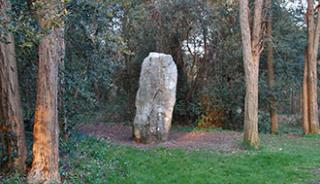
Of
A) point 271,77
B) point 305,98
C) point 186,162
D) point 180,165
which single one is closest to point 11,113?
point 180,165

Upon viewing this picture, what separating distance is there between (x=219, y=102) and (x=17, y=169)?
10789 mm

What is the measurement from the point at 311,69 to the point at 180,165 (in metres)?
8.07

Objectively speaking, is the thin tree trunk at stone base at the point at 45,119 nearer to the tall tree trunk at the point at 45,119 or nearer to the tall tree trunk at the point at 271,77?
the tall tree trunk at the point at 45,119

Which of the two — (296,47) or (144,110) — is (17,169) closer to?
(144,110)

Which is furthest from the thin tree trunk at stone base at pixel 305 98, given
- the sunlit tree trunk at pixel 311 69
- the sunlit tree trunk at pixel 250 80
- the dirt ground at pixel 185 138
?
the sunlit tree trunk at pixel 250 80

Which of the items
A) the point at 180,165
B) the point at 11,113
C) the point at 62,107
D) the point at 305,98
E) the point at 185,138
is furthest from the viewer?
the point at 305,98

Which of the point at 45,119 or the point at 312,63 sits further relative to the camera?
the point at 312,63

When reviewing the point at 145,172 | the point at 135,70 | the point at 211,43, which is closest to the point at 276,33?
the point at 211,43

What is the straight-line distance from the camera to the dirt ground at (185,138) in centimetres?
1189

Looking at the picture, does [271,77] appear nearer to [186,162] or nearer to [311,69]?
[311,69]

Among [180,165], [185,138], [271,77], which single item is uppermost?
[271,77]

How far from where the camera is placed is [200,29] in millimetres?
16641

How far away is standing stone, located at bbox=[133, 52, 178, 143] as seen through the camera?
12.7m

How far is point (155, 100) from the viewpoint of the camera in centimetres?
1302
